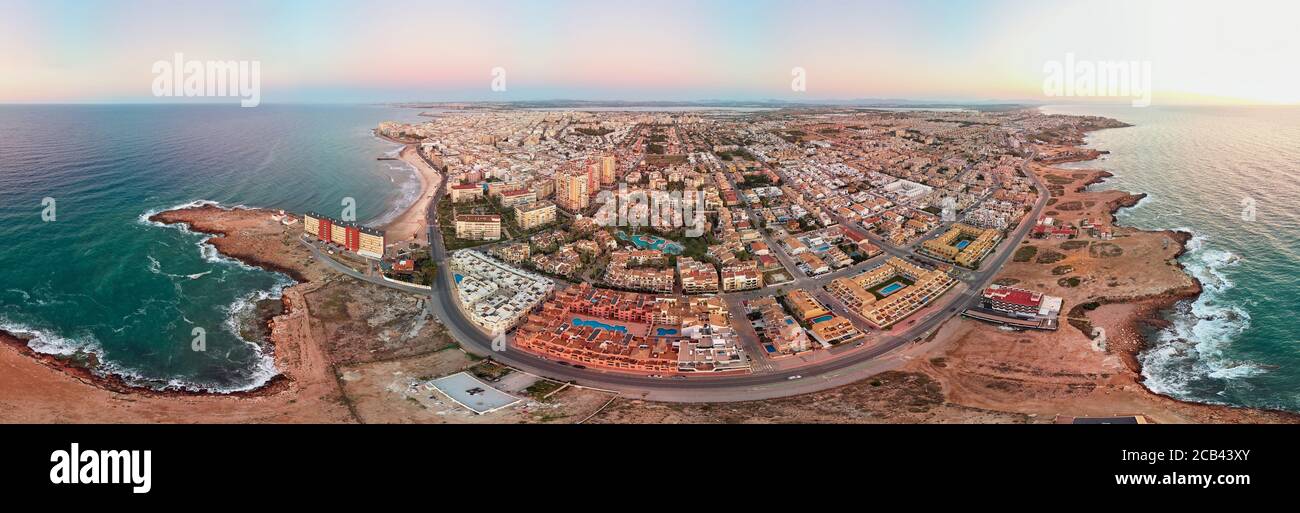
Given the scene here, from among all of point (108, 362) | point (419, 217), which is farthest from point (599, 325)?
point (419, 217)

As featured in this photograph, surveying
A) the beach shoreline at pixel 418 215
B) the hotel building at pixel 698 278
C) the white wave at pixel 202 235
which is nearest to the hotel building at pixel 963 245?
the hotel building at pixel 698 278

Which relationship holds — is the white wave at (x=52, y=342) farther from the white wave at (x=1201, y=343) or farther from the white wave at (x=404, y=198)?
the white wave at (x=1201, y=343)

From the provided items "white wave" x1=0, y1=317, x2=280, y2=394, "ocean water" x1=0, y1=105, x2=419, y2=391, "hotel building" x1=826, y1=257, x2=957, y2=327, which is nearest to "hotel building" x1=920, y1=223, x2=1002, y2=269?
"hotel building" x1=826, y1=257, x2=957, y2=327

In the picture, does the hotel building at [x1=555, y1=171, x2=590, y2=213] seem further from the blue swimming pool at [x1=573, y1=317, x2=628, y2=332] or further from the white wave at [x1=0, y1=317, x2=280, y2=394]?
the white wave at [x1=0, y1=317, x2=280, y2=394]

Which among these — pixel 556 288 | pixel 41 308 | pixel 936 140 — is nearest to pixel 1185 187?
pixel 936 140

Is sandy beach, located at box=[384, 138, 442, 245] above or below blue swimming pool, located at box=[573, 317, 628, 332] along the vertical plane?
above

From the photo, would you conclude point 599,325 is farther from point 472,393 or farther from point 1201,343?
point 1201,343
